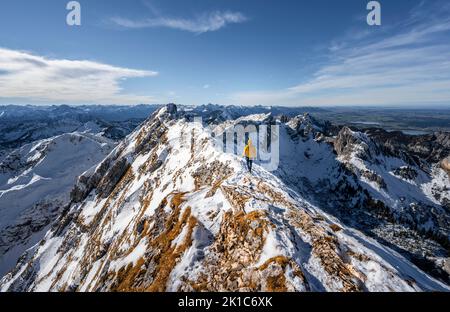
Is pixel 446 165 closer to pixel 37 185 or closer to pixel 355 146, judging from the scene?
pixel 355 146

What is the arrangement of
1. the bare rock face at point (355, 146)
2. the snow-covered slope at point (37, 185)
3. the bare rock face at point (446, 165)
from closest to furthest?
the bare rock face at point (355, 146) < the snow-covered slope at point (37, 185) < the bare rock face at point (446, 165)

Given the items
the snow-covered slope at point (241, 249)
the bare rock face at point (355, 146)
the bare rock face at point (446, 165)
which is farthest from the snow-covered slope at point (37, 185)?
the bare rock face at point (446, 165)

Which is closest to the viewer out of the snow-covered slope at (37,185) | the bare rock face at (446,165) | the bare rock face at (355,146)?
the bare rock face at (355,146)

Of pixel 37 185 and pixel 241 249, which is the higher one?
pixel 241 249

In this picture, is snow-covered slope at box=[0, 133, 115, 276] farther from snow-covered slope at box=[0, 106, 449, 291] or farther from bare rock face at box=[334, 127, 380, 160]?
bare rock face at box=[334, 127, 380, 160]

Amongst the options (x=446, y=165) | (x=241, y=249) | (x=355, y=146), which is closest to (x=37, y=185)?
(x=241, y=249)

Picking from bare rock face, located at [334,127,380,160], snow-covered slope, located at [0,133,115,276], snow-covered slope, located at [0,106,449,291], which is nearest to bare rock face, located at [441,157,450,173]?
bare rock face, located at [334,127,380,160]

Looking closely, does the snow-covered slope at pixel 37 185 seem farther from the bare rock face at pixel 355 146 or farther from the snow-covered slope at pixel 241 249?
the bare rock face at pixel 355 146

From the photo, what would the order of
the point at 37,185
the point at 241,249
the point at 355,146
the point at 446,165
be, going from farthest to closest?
the point at 37,185 < the point at 446,165 < the point at 355,146 < the point at 241,249
